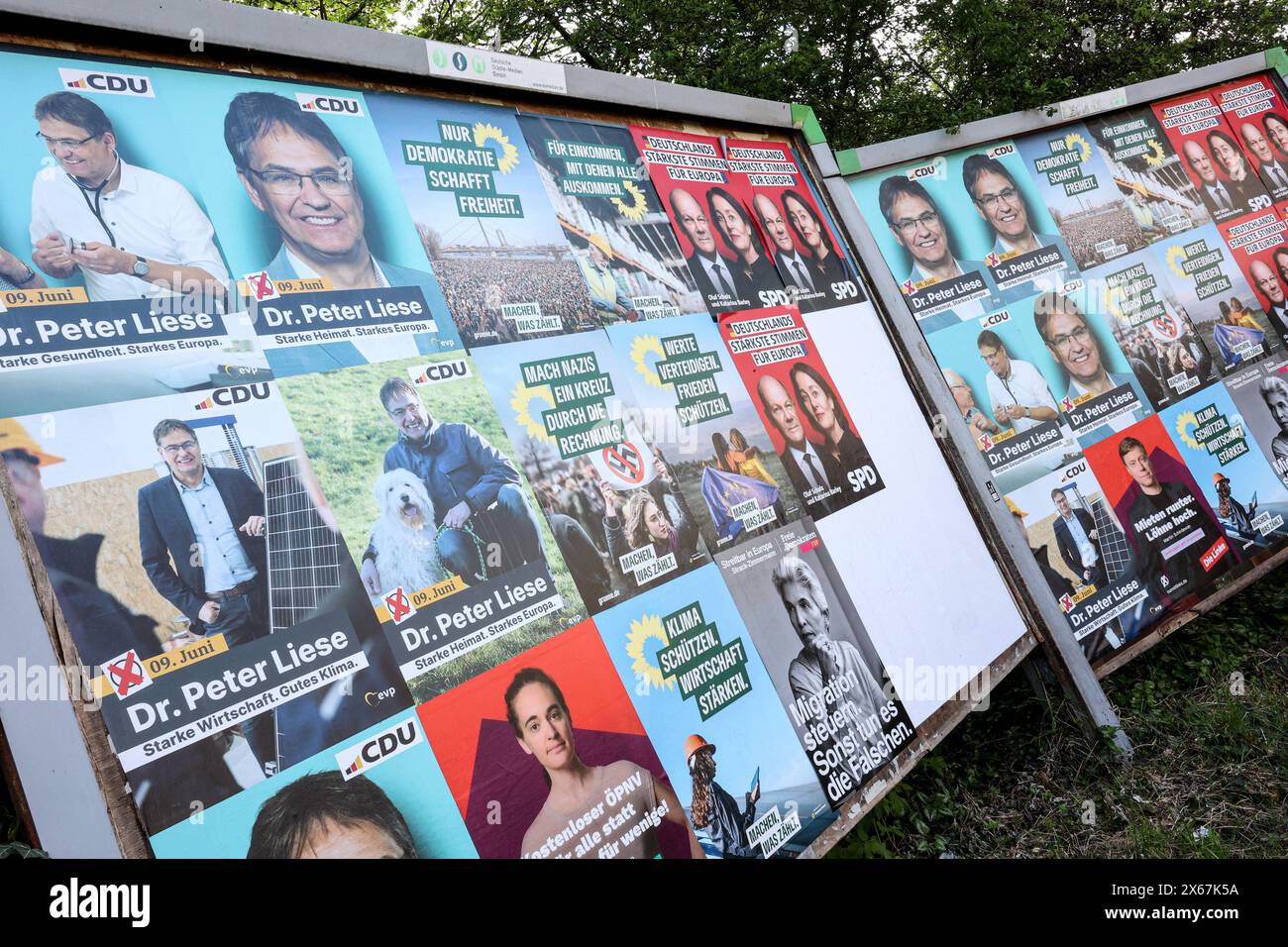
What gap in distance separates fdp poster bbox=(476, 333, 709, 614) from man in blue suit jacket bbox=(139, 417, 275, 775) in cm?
96

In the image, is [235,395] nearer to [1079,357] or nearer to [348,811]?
[348,811]

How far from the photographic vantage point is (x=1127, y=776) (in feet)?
15.8

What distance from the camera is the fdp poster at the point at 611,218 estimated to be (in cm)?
399

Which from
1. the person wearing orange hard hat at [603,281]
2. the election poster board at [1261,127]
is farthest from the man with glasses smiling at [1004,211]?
the person wearing orange hard hat at [603,281]

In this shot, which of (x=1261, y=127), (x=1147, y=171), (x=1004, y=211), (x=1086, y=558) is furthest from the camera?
(x=1261, y=127)

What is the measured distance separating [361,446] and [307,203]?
716 millimetres

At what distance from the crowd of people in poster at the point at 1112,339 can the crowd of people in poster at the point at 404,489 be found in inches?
65.9

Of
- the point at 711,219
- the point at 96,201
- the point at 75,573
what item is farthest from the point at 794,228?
the point at 75,573

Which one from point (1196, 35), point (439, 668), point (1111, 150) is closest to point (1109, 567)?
point (1111, 150)

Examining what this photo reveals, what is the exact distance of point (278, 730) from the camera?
7.75 feet

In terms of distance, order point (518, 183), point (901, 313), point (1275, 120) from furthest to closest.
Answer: point (1275, 120)
point (901, 313)
point (518, 183)

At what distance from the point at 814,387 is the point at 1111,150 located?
3566 mm

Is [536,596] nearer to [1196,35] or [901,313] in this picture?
[901,313]

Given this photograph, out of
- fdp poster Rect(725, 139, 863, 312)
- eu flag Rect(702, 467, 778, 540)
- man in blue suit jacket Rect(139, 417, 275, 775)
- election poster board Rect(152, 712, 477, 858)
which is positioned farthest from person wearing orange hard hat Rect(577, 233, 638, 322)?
election poster board Rect(152, 712, 477, 858)
